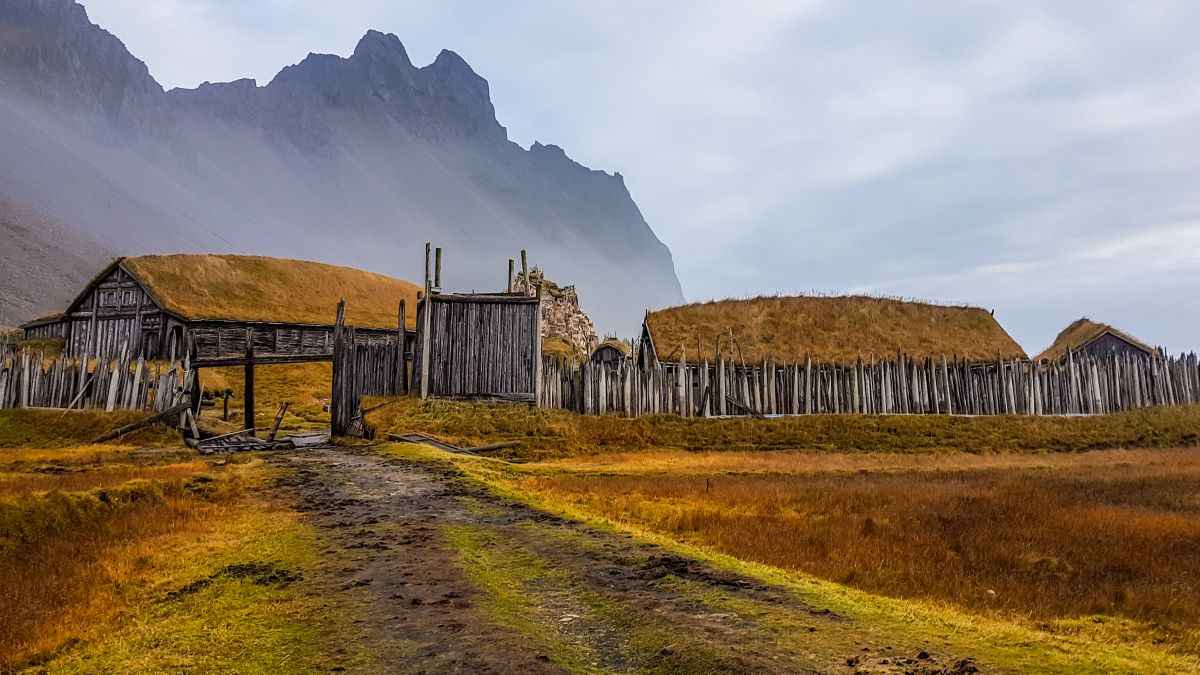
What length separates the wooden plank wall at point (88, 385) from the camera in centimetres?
2150

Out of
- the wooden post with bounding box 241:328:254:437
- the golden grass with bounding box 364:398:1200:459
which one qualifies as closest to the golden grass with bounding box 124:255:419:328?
the wooden post with bounding box 241:328:254:437

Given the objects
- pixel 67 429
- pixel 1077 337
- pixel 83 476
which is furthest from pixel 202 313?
pixel 1077 337

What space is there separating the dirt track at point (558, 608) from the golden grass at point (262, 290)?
3862 cm

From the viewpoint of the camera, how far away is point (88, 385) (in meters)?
22.0

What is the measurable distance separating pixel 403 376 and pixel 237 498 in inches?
476

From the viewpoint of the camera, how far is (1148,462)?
17.8 meters

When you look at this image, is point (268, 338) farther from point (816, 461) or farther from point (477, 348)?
point (816, 461)

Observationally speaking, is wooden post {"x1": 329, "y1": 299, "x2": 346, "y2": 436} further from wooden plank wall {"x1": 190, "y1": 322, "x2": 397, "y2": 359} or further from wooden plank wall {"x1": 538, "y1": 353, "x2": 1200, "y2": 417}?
wooden plank wall {"x1": 190, "y1": 322, "x2": 397, "y2": 359}

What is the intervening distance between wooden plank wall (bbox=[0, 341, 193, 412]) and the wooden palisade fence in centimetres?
1192

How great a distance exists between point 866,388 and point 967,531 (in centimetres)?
1478

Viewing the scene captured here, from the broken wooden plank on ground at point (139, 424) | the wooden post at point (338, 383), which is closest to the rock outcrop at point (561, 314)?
the wooden post at point (338, 383)

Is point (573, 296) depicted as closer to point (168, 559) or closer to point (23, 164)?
point (168, 559)

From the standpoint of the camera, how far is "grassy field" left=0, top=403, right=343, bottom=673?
4387mm

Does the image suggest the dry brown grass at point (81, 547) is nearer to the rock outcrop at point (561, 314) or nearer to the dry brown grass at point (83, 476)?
the dry brown grass at point (83, 476)
